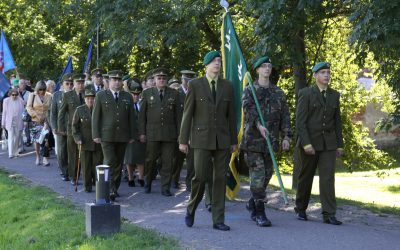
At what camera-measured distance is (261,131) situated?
8.73 metres

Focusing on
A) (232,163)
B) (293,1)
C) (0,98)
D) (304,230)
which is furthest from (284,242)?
(0,98)

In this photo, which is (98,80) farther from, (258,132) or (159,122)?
(258,132)

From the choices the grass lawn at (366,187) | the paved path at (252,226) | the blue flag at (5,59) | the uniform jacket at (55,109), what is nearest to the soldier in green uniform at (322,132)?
the paved path at (252,226)

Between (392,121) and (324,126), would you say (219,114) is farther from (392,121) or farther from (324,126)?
(392,121)

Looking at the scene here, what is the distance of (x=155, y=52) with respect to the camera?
19.1 meters

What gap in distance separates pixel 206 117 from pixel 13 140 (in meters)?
10.8

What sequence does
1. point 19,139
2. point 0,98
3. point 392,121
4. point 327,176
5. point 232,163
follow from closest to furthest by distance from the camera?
1. point 327,176
2. point 232,163
3. point 392,121
4. point 19,139
5. point 0,98

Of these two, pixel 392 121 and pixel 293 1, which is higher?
pixel 293 1

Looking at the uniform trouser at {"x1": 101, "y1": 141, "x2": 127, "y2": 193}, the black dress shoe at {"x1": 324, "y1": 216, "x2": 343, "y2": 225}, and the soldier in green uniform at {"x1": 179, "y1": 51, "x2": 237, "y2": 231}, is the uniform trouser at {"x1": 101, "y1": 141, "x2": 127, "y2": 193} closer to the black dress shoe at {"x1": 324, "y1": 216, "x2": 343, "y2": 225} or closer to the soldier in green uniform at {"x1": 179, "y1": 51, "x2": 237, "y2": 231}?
the soldier in green uniform at {"x1": 179, "y1": 51, "x2": 237, "y2": 231}

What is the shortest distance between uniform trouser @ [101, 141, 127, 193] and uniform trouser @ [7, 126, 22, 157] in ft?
23.9

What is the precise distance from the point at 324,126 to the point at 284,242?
210 cm

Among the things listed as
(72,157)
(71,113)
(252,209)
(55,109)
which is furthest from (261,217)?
(55,109)

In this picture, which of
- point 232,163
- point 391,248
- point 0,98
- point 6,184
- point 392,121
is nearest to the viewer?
point 391,248

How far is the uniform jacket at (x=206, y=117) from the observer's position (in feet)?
27.7
